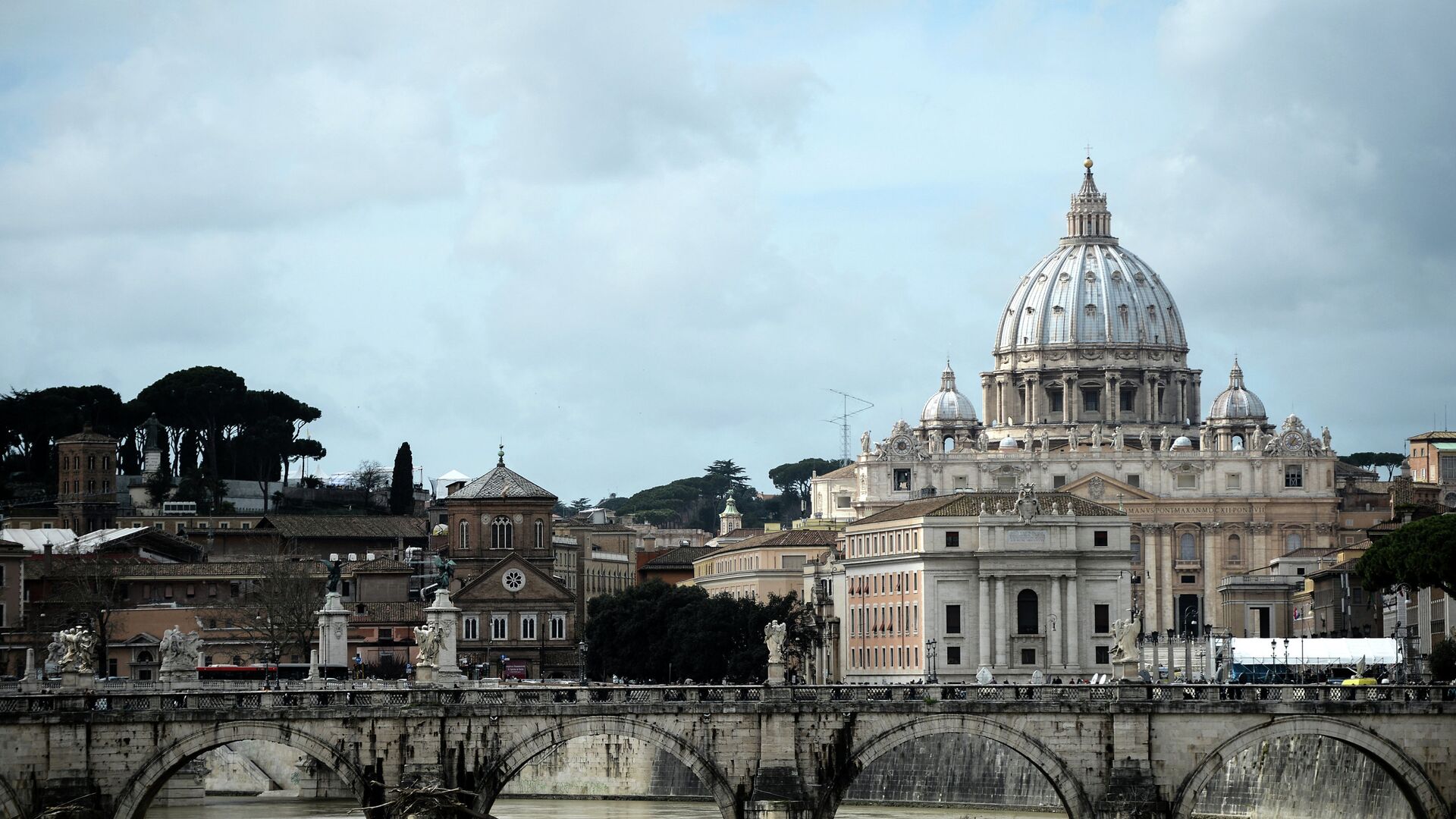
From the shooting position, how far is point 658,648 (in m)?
123

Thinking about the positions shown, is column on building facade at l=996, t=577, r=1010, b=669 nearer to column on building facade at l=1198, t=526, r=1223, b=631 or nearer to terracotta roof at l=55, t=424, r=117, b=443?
terracotta roof at l=55, t=424, r=117, b=443

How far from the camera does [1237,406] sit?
197 meters

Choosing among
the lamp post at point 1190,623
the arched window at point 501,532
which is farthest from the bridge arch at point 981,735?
the arched window at point 501,532

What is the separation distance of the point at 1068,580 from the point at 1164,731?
61819mm

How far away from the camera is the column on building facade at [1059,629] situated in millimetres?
126000

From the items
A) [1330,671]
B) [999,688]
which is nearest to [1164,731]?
[999,688]

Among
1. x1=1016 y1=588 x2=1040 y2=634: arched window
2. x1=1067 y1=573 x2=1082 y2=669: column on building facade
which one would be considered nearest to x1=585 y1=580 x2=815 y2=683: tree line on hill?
x1=1016 y1=588 x2=1040 y2=634: arched window

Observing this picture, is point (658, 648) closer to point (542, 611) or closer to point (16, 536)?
point (542, 611)

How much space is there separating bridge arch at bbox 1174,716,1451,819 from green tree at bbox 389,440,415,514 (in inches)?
3722

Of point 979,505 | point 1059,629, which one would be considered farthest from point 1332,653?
point 979,505

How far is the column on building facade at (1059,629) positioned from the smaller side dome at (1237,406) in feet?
238

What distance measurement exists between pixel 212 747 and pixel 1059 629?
6563cm

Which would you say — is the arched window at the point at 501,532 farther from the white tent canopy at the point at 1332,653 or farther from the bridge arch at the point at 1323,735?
the bridge arch at the point at 1323,735

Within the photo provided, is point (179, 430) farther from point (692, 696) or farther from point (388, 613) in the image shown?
point (692, 696)
